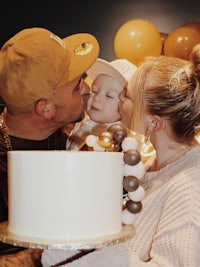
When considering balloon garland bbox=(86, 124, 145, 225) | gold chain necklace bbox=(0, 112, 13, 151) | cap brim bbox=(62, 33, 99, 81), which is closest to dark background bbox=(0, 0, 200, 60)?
cap brim bbox=(62, 33, 99, 81)

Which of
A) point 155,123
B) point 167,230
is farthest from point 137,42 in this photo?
point 167,230

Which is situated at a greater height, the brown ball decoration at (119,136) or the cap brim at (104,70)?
the brown ball decoration at (119,136)

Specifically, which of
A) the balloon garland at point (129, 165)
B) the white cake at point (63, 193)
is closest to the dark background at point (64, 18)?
the balloon garland at point (129, 165)

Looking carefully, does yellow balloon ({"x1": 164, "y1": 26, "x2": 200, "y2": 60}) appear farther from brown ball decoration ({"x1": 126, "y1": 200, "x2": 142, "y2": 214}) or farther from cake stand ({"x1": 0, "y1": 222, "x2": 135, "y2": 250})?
cake stand ({"x1": 0, "y1": 222, "x2": 135, "y2": 250})

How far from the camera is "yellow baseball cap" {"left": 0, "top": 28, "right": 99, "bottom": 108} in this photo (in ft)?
5.22

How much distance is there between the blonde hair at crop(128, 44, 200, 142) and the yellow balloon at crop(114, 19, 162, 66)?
107 centimetres

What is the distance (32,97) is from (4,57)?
171 mm

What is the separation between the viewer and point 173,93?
1402 millimetres

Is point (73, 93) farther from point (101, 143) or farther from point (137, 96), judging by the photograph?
Result: point (101, 143)

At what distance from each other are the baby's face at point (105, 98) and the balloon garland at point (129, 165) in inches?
39.9

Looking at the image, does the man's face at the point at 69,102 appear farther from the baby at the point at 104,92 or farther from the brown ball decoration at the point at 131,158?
the brown ball decoration at the point at 131,158

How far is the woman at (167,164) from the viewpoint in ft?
3.89

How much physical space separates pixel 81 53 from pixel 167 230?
2.66 feet

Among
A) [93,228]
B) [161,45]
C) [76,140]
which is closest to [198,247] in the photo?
[93,228]
